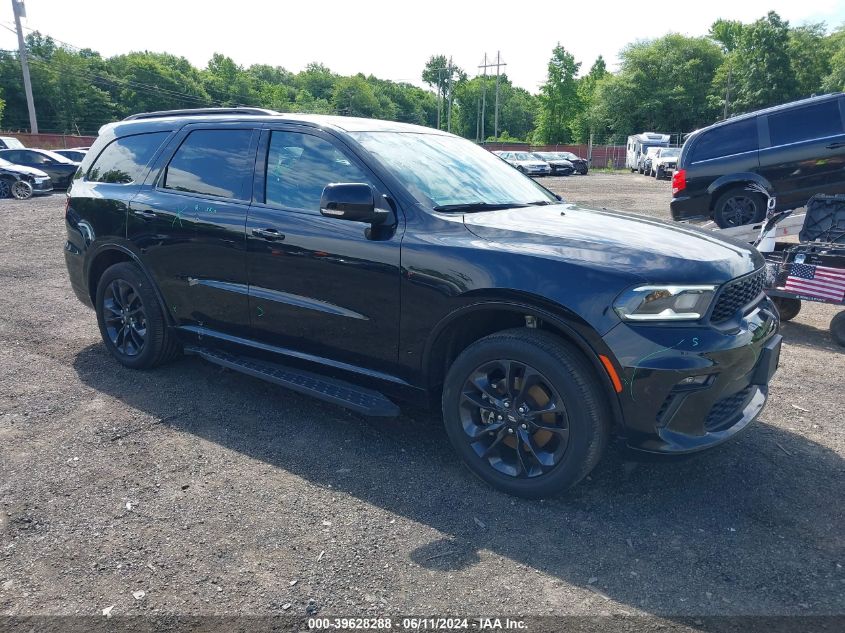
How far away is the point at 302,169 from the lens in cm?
401

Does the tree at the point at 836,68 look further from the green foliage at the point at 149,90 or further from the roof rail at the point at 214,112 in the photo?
the roof rail at the point at 214,112

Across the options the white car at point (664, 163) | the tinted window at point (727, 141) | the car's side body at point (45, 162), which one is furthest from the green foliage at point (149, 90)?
the tinted window at point (727, 141)

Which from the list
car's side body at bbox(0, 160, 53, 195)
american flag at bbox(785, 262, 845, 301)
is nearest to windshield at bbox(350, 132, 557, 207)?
american flag at bbox(785, 262, 845, 301)

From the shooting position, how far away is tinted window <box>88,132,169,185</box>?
4.91 m

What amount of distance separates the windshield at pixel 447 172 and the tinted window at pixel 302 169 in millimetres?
183

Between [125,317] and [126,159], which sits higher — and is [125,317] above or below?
below

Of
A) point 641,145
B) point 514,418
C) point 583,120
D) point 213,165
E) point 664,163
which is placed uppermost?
point 583,120

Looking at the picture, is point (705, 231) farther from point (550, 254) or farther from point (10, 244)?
point (10, 244)

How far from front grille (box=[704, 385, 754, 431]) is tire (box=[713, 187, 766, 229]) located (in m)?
6.53

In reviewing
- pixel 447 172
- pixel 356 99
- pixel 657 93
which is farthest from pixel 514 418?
pixel 356 99

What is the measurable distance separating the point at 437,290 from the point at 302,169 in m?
1.28

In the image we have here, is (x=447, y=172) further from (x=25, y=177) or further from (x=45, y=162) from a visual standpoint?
(x=45, y=162)

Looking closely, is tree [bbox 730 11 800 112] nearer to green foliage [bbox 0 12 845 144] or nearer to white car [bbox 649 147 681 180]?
green foliage [bbox 0 12 845 144]

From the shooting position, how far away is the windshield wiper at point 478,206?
12.0ft
